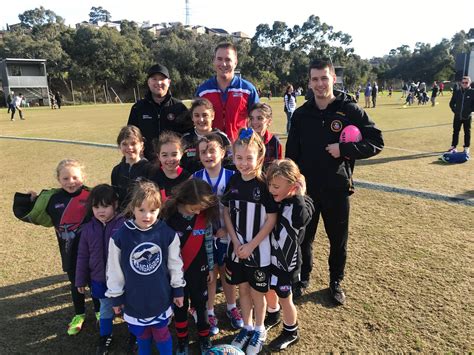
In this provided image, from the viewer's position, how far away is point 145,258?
2496 millimetres

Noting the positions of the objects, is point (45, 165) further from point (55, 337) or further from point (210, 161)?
point (210, 161)

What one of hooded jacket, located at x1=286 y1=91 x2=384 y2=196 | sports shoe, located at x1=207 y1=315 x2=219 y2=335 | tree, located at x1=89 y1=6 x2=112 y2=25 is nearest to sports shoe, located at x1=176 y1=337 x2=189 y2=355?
sports shoe, located at x1=207 y1=315 x2=219 y2=335

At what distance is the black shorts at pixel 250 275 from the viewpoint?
2.86 m

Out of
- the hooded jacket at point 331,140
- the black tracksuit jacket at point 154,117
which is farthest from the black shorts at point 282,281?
the black tracksuit jacket at point 154,117

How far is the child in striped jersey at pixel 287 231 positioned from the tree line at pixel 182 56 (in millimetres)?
50206

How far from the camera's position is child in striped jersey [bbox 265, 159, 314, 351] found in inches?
107

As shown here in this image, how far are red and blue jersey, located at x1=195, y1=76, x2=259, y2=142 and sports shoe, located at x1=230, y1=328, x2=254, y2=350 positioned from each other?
199 centimetres

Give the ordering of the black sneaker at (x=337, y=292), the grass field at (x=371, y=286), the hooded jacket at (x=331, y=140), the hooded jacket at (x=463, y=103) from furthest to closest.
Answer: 1. the hooded jacket at (x=463, y=103)
2. the black sneaker at (x=337, y=292)
3. the hooded jacket at (x=331, y=140)
4. the grass field at (x=371, y=286)

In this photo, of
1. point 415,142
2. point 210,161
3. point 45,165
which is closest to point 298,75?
point 415,142

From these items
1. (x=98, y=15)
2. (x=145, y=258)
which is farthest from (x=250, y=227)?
(x=98, y=15)

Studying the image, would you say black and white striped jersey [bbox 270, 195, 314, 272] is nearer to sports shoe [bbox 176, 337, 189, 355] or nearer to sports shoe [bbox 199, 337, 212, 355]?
Answer: sports shoe [bbox 199, 337, 212, 355]

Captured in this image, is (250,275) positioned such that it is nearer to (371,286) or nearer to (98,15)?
(371,286)

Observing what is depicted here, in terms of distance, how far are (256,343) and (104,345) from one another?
4.10ft

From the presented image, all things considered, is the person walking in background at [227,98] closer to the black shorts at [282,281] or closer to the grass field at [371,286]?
the black shorts at [282,281]
